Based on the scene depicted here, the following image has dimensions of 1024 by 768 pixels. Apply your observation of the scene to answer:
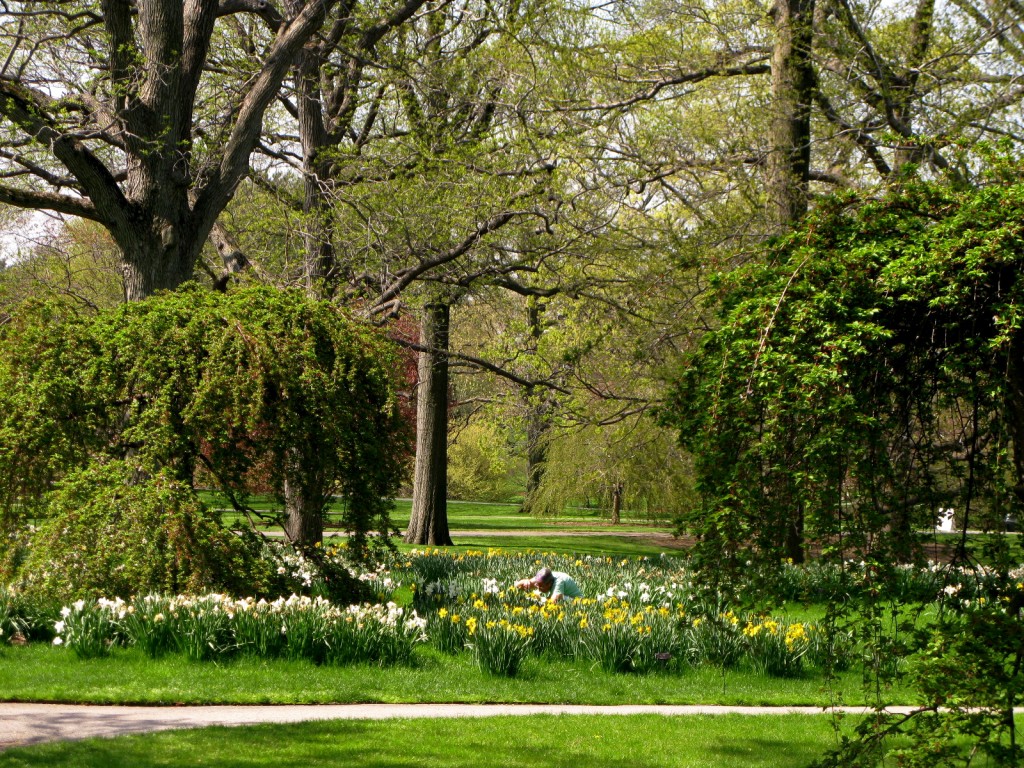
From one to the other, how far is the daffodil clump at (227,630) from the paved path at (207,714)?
886 millimetres

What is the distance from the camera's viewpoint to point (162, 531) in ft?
26.9

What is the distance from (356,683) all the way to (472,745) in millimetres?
1903

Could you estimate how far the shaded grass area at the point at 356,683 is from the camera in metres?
7.20

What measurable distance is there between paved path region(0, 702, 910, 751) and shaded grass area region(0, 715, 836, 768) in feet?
0.85

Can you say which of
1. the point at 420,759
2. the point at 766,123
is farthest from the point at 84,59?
the point at 420,759

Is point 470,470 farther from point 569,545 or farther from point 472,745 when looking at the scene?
point 472,745

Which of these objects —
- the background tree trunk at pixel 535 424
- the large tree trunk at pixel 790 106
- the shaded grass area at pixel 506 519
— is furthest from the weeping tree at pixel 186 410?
the shaded grass area at pixel 506 519

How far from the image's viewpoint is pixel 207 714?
6.77m

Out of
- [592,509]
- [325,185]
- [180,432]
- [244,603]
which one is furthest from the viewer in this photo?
[592,509]

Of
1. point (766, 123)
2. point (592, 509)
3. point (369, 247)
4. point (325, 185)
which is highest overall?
point (766, 123)

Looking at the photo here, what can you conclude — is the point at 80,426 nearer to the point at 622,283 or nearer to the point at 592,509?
the point at 622,283

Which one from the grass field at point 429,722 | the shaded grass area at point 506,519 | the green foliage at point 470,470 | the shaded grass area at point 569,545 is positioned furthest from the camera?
the green foliage at point 470,470

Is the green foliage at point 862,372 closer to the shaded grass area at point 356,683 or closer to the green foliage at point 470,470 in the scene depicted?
the shaded grass area at point 356,683

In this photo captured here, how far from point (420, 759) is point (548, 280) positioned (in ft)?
43.9
